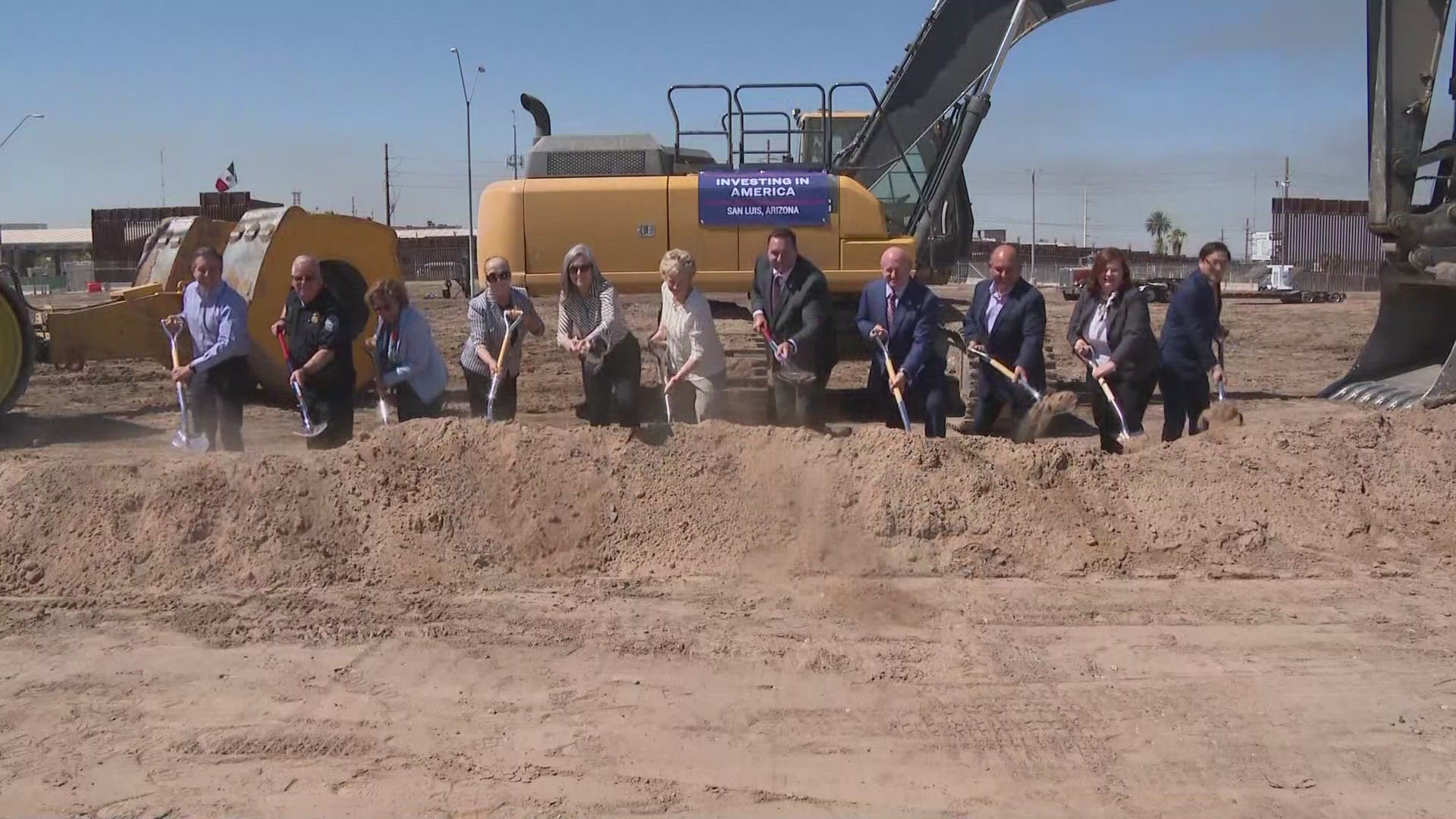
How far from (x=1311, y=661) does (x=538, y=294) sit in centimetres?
742

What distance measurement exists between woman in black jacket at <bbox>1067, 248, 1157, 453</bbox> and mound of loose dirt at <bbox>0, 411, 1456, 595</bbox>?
814 mm

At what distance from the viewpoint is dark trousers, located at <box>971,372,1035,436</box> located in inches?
293

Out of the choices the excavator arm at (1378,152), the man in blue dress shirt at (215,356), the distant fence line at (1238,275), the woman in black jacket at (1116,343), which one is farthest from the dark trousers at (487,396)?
the distant fence line at (1238,275)

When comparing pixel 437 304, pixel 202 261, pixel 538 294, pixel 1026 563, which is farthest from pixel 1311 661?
pixel 437 304

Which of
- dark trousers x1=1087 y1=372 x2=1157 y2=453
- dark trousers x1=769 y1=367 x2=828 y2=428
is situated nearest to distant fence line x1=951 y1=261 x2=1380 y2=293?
dark trousers x1=1087 y1=372 x2=1157 y2=453

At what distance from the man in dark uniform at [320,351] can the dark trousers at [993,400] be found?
12.9 feet

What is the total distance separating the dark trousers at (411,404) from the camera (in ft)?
23.3

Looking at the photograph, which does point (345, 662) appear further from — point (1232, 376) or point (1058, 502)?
point (1232, 376)

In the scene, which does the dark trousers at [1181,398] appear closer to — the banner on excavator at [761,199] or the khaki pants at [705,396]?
the khaki pants at [705,396]

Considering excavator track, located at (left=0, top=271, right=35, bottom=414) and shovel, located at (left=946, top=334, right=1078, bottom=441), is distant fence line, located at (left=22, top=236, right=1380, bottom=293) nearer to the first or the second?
excavator track, located at (left=0, top=271, right=35, bottom=414)

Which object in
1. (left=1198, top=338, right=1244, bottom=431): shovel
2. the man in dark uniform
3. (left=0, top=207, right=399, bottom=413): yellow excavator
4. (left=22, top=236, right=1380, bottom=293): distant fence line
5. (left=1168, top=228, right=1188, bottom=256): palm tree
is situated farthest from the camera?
(left=1168, top=228, right=1188, bottom=256): palm tree

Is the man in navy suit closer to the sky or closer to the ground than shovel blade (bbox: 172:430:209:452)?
closer to the sky

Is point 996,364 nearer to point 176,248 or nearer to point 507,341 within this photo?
point 507,341

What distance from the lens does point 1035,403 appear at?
729 cm
